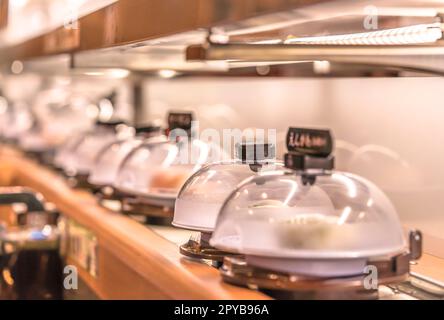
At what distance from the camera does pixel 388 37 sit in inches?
66.6

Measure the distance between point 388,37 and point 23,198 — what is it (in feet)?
7.21

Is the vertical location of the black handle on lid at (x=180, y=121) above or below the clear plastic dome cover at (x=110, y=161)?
above

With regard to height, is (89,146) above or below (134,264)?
above

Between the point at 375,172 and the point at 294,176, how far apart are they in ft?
3.00

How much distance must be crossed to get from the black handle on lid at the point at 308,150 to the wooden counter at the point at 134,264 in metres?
0.24

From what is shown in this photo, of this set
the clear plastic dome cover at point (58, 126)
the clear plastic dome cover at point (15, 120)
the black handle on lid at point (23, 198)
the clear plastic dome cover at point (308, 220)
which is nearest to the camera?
the clear plastic dome cover at point (308, 220)

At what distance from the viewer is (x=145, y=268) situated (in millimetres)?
2088

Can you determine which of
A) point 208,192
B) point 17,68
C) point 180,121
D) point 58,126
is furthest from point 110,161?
point 17,68

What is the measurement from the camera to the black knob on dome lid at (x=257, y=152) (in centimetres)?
193

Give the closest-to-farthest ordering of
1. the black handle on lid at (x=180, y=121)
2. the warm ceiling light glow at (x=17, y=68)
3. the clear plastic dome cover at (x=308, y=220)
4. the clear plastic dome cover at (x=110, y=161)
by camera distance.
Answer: the clear plastic dome cover at (x=308, y=220) < the black handle on lid at (x=180, y=121) < the clear plastic dome cover at (x=110, y=161) < the warm ceiling light glow at (x=17, y=68)

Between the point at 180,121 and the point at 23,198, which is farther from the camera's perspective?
the point at 23,198

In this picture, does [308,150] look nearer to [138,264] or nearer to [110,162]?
[138,264]

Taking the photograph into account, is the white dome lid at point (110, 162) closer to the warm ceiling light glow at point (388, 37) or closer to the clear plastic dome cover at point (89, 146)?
the clear plastic dome cover at point (89, 146)

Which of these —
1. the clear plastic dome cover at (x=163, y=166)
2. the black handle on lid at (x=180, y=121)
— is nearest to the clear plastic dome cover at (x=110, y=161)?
the clear plastic dome cover at (x=163, y=166)
